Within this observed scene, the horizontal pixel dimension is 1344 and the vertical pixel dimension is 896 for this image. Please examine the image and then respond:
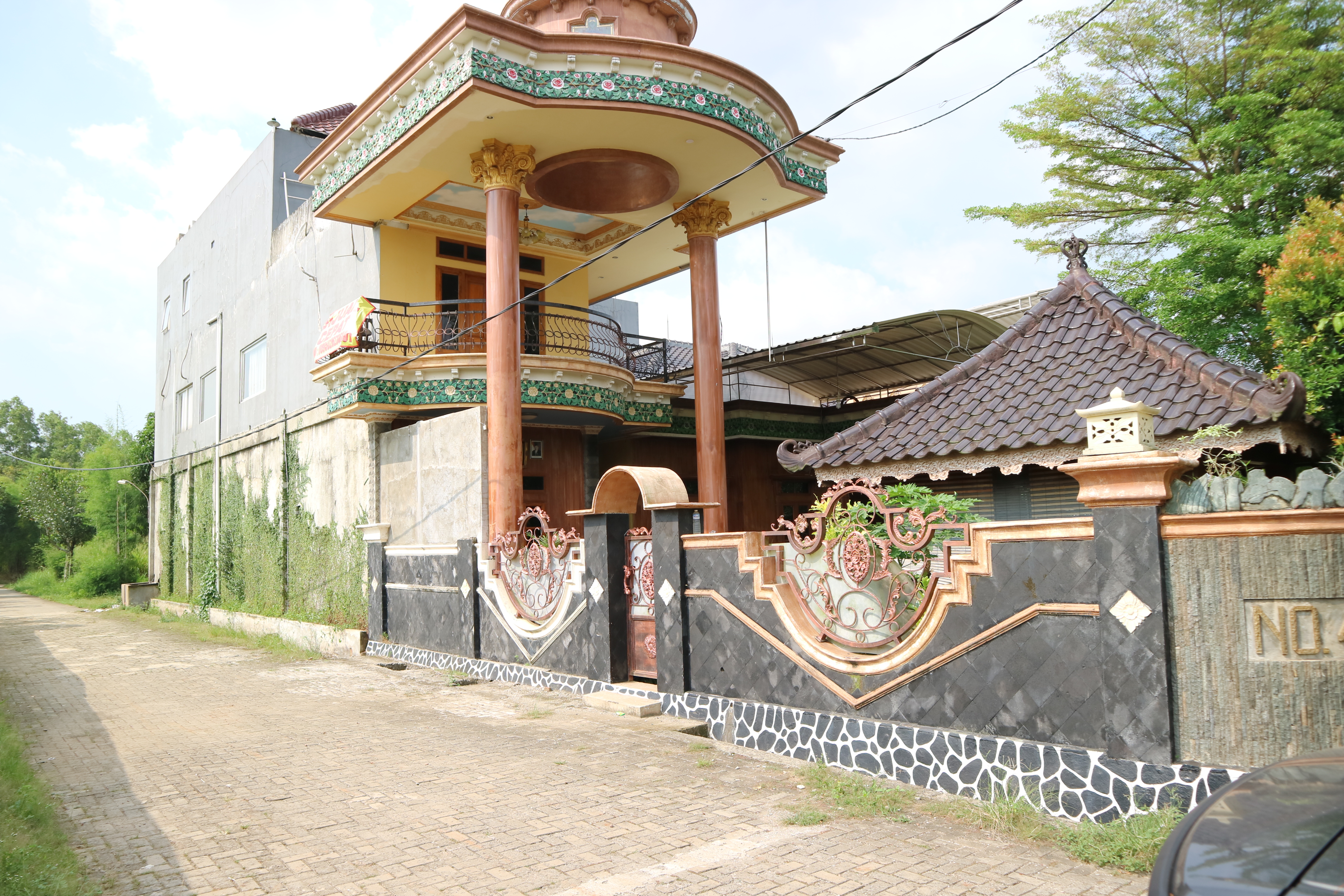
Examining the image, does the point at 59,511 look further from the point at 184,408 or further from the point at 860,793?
the point at 860,793

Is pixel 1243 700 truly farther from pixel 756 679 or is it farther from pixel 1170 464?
pixel 756 679

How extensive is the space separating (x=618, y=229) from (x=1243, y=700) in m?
14.3

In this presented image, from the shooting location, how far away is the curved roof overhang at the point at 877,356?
14.7m

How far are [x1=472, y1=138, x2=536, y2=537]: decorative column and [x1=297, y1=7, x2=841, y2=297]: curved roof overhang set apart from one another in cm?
31

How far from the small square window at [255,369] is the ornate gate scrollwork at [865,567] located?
1601 cm

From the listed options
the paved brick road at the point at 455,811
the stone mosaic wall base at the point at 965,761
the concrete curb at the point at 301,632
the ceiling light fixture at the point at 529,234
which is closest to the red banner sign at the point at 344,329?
the ceiling light fixture at the point at 529,234

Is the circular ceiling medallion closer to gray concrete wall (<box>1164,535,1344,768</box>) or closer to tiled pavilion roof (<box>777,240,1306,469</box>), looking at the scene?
tiled pavilion roof (<box>777,240,1306,469</box>)

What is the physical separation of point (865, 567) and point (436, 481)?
8.48m

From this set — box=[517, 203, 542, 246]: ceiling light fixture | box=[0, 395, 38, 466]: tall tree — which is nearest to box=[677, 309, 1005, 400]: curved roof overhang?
box=[517, 203, 542, 246]: ceiling light fixture

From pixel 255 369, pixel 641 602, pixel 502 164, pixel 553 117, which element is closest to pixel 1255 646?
pixel 641 602

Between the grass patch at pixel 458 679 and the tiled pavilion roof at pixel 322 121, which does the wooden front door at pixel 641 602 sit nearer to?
the grass patch at pixel 458 679

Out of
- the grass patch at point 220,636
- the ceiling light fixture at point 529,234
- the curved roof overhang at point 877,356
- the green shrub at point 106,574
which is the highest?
the ceiling light fixture at point 529,234

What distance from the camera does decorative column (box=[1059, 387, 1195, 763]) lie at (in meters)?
4.86

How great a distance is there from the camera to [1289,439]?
6164mm
